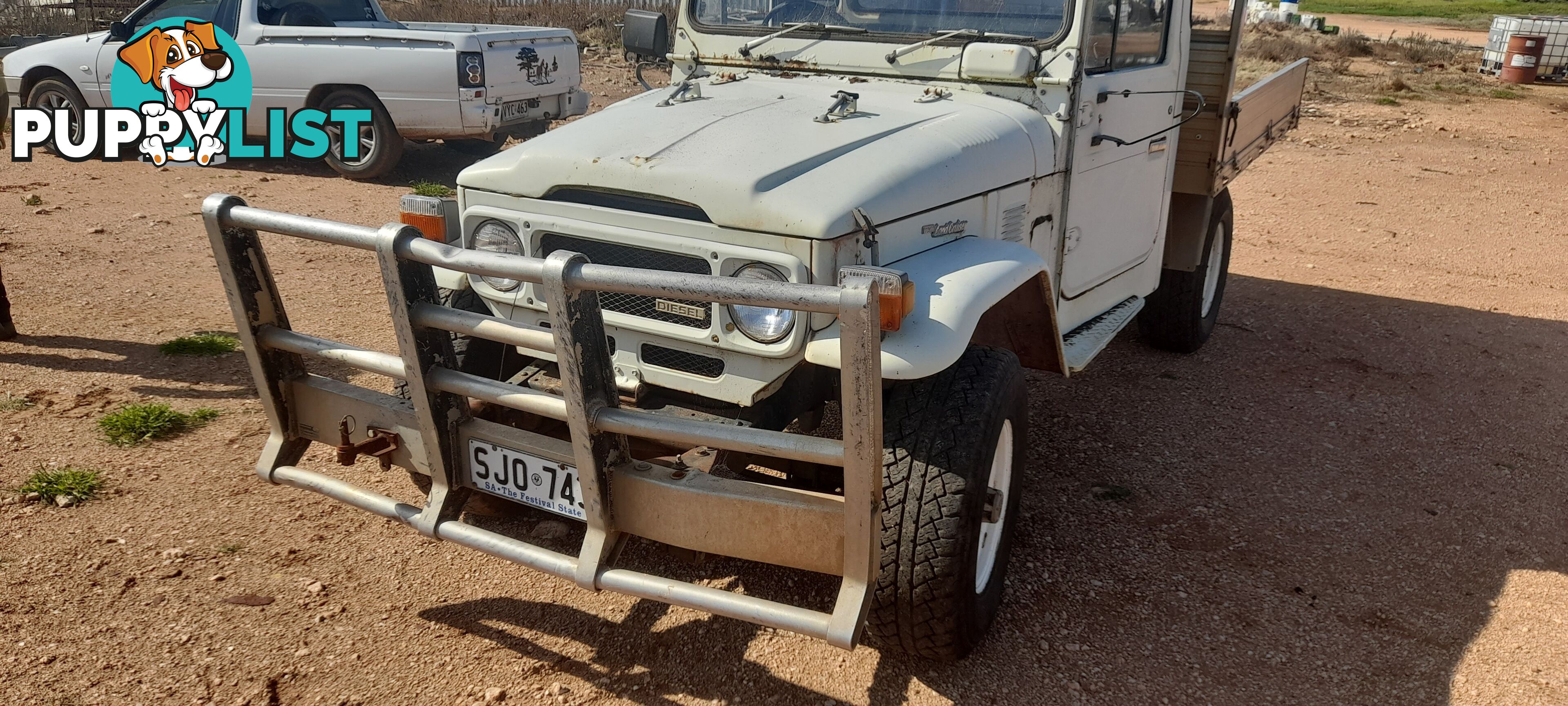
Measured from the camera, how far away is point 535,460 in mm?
2783

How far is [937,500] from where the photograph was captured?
274 cm

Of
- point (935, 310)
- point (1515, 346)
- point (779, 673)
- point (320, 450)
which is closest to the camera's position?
point (935, 310)

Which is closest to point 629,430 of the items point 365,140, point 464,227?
point 464,227

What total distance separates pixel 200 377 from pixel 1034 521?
3.72 m

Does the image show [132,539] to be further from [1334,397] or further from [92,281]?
[1334,397]

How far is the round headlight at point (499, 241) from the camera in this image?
3.21 m

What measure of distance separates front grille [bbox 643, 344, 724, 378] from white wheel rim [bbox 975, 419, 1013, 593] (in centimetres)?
81

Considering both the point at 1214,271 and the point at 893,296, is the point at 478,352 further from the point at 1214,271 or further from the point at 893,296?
the point at 1214,271

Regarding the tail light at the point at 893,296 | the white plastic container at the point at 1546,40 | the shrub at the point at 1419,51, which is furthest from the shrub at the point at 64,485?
the shrub at the point at 1419,51

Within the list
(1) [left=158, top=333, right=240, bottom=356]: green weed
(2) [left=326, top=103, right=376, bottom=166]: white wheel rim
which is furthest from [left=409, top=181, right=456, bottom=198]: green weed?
(1) [left=158, top=333, right=240, bottom=356]: green weed

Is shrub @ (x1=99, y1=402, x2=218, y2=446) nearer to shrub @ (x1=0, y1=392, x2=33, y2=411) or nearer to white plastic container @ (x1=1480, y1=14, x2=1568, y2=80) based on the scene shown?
shrub @ (x1=0, y1=392, x2=33, y2=411)

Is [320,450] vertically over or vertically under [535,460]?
under

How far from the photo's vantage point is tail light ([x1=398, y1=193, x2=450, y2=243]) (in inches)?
133

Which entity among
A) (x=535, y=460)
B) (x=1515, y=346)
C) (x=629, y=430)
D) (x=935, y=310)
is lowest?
(x=1515, y=346)
